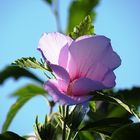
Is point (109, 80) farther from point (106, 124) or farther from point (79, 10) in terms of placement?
point (79, 10)

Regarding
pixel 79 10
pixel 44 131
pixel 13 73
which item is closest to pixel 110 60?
pixel 44 131

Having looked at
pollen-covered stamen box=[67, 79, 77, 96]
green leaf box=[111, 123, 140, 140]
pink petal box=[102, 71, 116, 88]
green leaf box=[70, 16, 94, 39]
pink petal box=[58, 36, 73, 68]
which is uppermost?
green leaf box=[70, 16, 94, 39]

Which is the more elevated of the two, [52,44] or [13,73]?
[13,73]

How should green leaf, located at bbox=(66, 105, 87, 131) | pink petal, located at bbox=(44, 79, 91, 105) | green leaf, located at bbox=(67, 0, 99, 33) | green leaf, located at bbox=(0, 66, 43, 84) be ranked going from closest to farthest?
1. pink petal, located at bbox=(44, 79, 91, 105)
2. green leaf, located at bbox=(66, 105, 87, 131)
3. green leaf, located at bbox=(0, 66, 43, 84)
4. green leaf, located at bbox=(67, 0, 99, 33)

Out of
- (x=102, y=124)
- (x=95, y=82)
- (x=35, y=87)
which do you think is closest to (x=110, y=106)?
(x=35, y=87)

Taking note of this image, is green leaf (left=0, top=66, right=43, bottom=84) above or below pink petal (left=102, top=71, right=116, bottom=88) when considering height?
above

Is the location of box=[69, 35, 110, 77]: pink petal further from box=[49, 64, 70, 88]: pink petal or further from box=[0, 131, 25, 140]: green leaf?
box=[0, 131, 25, 140]: green leaf

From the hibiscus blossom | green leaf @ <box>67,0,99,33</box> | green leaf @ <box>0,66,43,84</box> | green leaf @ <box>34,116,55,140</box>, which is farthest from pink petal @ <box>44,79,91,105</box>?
green leaf @ <box>67,0,99,33</box>
